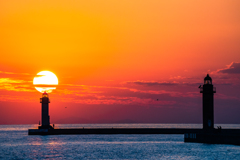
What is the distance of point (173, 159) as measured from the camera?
58.2m

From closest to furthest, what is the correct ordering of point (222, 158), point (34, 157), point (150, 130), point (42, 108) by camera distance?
point (222, 158), point (34, 157), point (42, 108), point (150, 130)

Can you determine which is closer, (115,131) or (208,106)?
(208,106)

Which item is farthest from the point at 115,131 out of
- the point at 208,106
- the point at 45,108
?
the point at 208,106

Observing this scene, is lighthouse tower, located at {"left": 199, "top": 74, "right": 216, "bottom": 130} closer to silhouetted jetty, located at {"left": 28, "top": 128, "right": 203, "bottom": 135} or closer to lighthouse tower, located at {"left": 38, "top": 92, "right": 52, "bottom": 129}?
silhouetted jetty, located at {"left": 28, "top": 128, "right": 203, "bottom": 135}

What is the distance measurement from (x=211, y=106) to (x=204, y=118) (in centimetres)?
260

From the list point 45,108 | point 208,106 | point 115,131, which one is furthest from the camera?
point 115,131

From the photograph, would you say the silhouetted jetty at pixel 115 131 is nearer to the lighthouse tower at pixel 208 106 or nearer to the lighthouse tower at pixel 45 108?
the lighthouse tower at pixel 45 108

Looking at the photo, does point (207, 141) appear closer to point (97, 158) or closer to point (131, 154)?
point (131, 154)

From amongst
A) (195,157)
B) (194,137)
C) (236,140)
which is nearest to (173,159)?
(195,157)

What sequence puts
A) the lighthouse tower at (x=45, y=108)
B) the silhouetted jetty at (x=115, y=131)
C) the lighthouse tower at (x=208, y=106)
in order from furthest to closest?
1. the silhouetted jetty at (x=115, y=131)
2. the lighthouse tower at (x=45, y=108)
3. the lighthouse tower at (x=208, y=106)

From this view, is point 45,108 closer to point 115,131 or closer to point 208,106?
point 115,131

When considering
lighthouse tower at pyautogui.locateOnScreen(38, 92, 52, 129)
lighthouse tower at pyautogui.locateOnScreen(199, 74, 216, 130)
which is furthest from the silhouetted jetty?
lighthouse tower at pyautogui.locateOnScreen(199, 74, 216, 130)

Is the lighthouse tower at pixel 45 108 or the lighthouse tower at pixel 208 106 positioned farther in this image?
the lighthouse tower at pixel 45 108

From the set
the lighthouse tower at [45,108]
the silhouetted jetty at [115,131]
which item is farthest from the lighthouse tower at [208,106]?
the lighthouse tower at [45,108]
